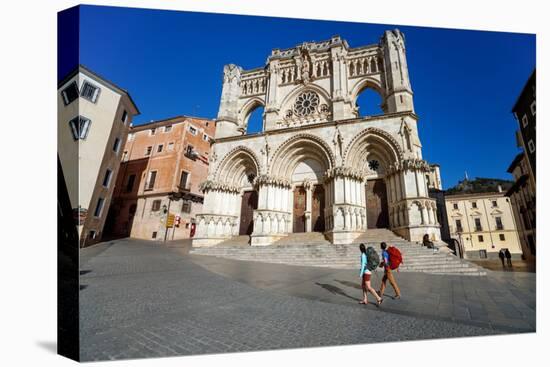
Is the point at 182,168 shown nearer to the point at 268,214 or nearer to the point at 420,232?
the point at 268,214

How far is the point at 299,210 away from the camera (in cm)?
1598

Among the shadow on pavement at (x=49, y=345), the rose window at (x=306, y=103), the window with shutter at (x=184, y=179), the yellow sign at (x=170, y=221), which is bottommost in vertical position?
the shadow on pavement at (x=49, y=345)

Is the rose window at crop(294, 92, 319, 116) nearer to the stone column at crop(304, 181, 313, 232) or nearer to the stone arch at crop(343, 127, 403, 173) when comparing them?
the stone arch at crop(343, 127, 403, 173)

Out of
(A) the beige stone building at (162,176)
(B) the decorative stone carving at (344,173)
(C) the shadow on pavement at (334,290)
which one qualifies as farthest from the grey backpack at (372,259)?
(A) the beige stone building at (162,176)

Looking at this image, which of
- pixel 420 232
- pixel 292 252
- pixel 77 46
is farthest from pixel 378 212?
pixel 77 46

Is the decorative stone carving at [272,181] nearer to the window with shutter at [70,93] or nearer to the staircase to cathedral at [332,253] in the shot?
the staircase to cathedral at [332,253]

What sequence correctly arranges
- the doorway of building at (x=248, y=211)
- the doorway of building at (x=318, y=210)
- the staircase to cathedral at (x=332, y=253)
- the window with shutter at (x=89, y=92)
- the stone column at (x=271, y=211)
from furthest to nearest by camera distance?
the doorway of building at (x=248, y=211), the doorway of building at (x=318, y=210), the stone column at (x=271, y=211), the staircase to cathedral at (x=332, y=253), the window with shutter at (x=89, y=92)

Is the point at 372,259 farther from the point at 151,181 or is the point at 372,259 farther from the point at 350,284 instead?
the point at 151,181

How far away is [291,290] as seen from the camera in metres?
5.54

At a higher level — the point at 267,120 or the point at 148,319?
the point at 267,120

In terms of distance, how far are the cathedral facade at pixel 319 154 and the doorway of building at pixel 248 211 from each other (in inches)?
2.8

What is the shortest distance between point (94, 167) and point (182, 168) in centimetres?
1528

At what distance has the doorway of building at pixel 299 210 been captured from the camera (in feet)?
51.4

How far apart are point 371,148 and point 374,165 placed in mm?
1035
